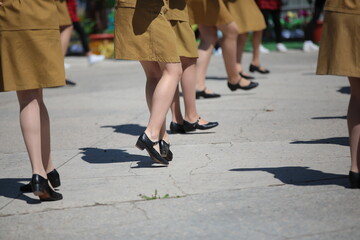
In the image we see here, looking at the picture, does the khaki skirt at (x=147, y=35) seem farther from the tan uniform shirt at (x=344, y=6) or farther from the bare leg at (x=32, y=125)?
the tan uniform shirt at (x=344, y=6)

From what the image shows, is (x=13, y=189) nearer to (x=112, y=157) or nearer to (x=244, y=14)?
(x=112, y=157)

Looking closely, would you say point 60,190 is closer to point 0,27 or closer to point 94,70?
point 0,27

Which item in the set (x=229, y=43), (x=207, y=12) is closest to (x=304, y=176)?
(x=207, y=12)

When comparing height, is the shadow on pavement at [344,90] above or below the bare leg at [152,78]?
below

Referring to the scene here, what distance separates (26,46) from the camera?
4.30 metres

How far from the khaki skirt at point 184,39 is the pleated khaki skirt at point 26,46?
151 centimetres

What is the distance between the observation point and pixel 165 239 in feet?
11.6

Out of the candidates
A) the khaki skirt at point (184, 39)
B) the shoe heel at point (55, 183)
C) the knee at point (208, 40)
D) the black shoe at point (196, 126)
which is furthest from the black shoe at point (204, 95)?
the shoe heel at point (55, 183)

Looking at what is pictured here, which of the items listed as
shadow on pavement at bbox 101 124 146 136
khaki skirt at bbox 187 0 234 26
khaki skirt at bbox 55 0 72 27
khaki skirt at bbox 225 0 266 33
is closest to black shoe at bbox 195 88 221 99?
khaki skirt at bbox 225 0 266 33

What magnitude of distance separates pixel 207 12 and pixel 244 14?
4.90 ft

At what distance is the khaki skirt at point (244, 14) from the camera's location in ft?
29.7

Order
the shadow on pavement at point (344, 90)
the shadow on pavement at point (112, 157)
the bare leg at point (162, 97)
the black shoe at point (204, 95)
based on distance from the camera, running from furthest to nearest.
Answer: the shadow on pavement at point (344, 90) < the black shoe at point (204, 95) < the shadow on pavement at point (112, 157) < the bare leg at point (162, 97)

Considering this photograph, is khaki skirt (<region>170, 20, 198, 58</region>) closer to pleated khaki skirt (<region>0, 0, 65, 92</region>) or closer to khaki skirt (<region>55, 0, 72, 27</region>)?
pleated khaki skirt (<region>0, 0, 65, 92</region>)

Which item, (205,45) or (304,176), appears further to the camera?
(205,45)
